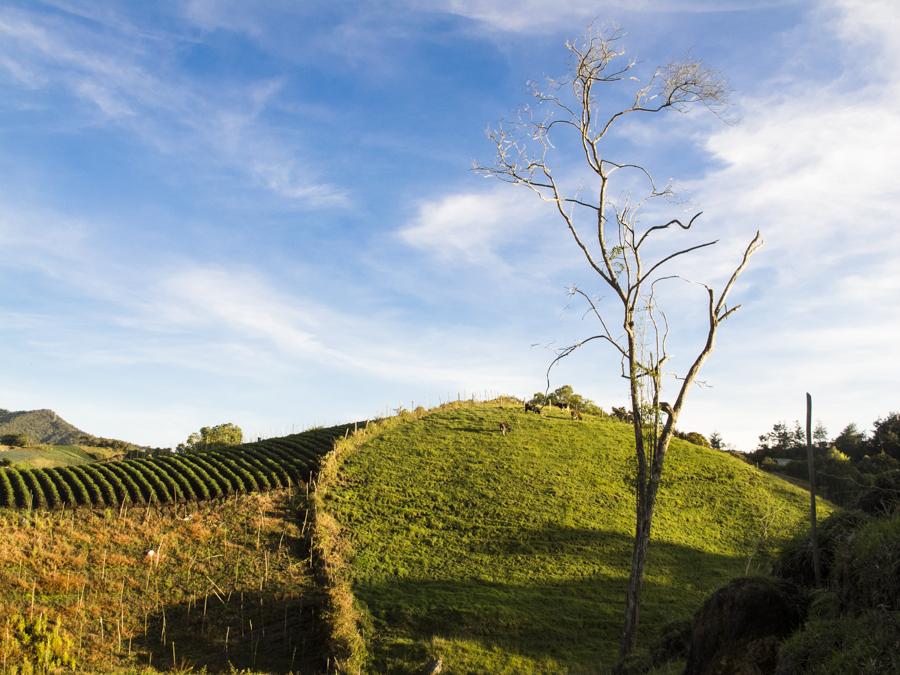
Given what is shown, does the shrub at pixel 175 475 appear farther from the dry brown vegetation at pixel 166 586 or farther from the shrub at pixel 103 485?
the shrub at pixel 103 485

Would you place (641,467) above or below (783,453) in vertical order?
→ below

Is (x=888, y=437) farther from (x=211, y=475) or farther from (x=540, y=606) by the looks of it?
(x=211, y=475)

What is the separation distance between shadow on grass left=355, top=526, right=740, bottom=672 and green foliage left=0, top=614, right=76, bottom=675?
32.8 feet

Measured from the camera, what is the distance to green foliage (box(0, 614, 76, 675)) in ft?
65.3

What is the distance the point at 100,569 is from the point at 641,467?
2245 cm

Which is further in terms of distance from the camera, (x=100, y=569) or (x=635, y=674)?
(x=100, y=569)

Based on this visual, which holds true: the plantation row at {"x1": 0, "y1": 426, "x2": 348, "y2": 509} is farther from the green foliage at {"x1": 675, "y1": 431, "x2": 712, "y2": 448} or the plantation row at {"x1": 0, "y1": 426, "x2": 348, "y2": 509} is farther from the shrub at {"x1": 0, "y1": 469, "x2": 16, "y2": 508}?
the green foliage at {"x1": 675, "y1": 431, "x2": 712, "y2": 448}

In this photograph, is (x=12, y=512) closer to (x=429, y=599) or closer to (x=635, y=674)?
(x=429, y=599)

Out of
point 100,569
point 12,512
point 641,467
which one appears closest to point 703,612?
point 641,467

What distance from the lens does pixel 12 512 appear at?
3212cm

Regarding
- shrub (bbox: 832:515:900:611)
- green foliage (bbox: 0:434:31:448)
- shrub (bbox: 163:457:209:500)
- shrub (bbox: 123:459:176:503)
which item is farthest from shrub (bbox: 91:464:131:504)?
green foliage (bbox: 0:434:31:448)

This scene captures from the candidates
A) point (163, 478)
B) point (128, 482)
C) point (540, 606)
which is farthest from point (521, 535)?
point (128, 482)

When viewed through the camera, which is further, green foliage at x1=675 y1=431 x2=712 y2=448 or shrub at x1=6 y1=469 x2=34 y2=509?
green foliage at x1=675 y1=431 x2=712 y2=448

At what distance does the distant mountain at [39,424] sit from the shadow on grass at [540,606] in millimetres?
116770
